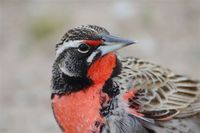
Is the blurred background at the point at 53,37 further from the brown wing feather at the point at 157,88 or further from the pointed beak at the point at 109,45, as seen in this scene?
the pointed beak at the point at 109,45

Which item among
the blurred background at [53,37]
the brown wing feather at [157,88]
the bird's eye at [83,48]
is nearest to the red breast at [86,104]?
the bird's eye at [83,48]

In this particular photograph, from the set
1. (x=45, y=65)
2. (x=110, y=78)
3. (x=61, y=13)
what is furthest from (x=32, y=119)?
(x=110, y=78)

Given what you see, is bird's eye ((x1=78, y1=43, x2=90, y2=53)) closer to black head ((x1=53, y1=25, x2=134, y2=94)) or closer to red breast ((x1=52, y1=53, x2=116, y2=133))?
black head ((x1=53, y1=25, x2=134, y2=94))

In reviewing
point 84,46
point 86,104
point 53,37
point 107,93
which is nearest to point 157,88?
point 107,93

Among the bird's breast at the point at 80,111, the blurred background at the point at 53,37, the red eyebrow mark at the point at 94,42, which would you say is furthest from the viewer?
the blurred background at the point at 53,37

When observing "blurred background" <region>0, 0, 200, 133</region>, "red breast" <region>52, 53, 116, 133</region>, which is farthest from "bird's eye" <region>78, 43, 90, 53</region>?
"blurred background" <region>0, 0, 200, 133</region>

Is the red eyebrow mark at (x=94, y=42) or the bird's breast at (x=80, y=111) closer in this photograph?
the red eyebrow mark at (x=94, y=42)

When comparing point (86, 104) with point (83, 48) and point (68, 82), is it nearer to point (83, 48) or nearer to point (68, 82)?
point (68, 82)

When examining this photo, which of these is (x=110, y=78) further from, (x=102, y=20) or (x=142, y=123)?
(x=102, y=20)
